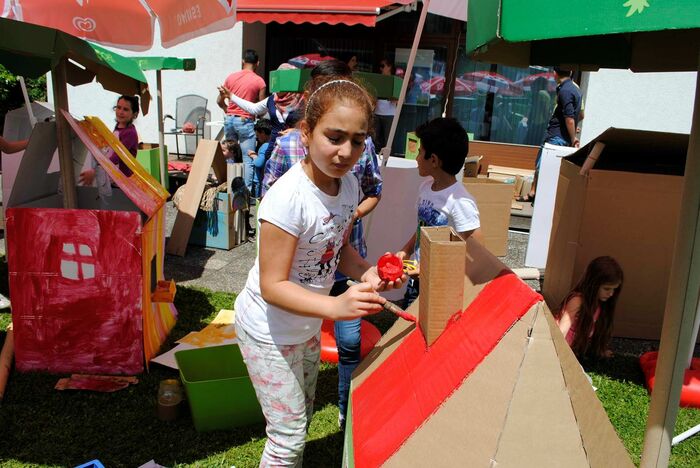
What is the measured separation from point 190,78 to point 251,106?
409 cm

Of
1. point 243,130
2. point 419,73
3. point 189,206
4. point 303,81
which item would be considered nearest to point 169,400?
point 303,81

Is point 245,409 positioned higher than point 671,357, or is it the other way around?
point 671,357

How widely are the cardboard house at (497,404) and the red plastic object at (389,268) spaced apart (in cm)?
21

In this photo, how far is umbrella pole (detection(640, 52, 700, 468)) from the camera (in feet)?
5.28

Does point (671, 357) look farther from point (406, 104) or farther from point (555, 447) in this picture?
point (406, 104)

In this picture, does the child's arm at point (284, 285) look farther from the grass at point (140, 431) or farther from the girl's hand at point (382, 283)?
the grass at point (140, 431)

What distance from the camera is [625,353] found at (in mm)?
3871

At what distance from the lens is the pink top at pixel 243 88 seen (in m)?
7.42

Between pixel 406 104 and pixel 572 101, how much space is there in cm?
436

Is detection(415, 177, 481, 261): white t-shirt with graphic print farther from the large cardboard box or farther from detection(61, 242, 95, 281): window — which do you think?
detection(61, 242, 95, 281): window

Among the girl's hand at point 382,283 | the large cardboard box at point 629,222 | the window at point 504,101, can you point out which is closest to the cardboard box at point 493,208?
the large cardboard box at point 629,222

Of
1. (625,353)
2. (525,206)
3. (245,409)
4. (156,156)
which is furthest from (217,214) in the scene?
(525,206)

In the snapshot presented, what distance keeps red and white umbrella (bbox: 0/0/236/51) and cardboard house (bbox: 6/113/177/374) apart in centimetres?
66

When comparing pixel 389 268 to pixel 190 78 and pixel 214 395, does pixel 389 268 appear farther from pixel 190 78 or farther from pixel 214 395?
pixel 190 78
